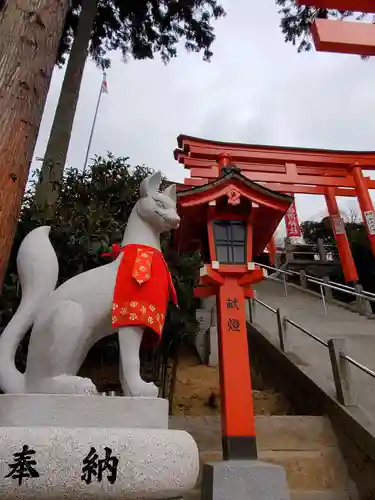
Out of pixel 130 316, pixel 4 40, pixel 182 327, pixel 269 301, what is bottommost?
pixel 130 316

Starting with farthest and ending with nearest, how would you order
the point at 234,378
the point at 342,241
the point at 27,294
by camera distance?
1. the point at 342,241
2. the point at 234,378
3. the point at 27,294

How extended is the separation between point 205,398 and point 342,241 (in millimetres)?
7954

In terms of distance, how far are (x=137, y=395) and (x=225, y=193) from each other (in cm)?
315

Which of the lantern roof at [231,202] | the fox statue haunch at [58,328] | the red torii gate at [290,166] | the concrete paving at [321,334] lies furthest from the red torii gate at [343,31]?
the red torii gate at [290,166]

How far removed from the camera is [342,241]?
1203 centimetres

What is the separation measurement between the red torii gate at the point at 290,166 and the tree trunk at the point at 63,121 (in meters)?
3.82

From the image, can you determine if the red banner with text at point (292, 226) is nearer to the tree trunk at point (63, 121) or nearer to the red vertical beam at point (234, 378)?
the tree trunk at point (63, 121)

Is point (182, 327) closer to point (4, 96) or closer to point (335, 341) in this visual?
point (335, 341)

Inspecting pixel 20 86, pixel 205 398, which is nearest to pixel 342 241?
pixel 205 398

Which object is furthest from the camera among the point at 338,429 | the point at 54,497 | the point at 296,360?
the point at 296,360

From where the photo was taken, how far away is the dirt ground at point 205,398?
549cm

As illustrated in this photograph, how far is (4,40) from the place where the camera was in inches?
128

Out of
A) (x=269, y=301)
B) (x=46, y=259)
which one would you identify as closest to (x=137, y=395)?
(x=46, y=259)

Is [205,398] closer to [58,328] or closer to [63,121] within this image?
[58,328]
